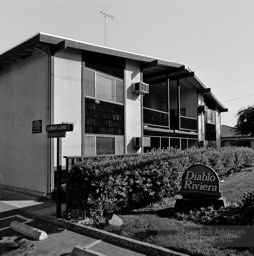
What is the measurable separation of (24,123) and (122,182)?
231 inches

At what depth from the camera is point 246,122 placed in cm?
2717

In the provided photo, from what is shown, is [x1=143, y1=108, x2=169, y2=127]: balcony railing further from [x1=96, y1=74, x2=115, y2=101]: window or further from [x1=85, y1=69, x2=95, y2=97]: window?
[x1=85, y1=69, x2=95, y2=97]: window

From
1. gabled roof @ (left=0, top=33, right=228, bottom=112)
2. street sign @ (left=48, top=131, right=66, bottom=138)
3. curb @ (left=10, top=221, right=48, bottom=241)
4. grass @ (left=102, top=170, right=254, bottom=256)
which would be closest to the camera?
grass @ (left=102, top=170, right=254, bottom=256)

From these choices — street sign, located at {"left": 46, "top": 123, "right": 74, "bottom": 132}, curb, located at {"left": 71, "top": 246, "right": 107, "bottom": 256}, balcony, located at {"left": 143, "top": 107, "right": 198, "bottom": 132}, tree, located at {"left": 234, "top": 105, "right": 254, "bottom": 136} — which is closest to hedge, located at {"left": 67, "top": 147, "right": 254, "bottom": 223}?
street sign, located at {"left": 46, "top": 123, "right": 74, "bottom": 132}

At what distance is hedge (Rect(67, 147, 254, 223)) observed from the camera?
6.34 meters

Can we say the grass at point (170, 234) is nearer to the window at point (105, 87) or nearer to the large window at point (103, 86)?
the large window at point (103, 86)

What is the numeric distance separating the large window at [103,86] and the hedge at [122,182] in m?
4.28

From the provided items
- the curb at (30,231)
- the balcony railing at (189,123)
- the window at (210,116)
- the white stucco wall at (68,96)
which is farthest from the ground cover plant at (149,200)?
the window at (210,116)

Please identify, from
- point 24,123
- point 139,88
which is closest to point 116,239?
point 24,123

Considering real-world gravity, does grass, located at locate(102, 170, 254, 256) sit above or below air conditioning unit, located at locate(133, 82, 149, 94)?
below

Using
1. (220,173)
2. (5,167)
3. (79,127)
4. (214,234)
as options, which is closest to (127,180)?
(214,234)

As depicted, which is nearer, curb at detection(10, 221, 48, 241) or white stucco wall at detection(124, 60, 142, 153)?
curb at detection(10, 221, 48, 241)

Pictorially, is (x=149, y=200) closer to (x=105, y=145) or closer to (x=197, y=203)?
(x=197, y=203)

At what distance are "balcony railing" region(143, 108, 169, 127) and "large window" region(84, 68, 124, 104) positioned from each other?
2.47 m
